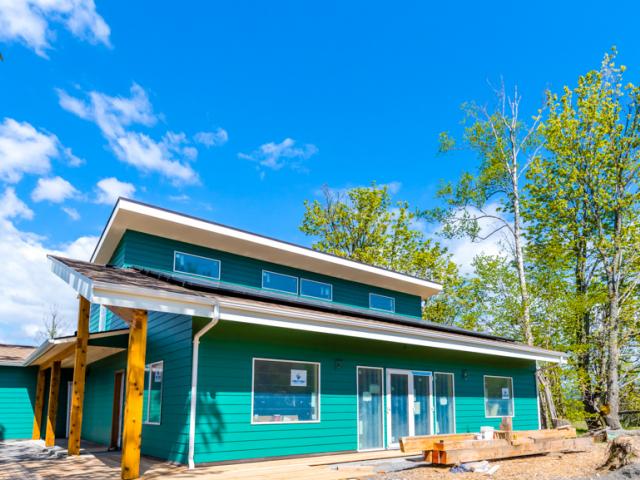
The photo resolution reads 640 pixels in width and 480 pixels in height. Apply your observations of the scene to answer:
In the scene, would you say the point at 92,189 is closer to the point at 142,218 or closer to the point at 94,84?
the point at 94,84

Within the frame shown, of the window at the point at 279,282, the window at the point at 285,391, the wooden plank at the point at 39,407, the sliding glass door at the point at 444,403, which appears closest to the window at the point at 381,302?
the window at the point at 279,282

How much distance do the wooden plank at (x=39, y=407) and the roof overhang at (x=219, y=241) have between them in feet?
13.4

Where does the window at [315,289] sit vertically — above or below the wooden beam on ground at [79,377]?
above

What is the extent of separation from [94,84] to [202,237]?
8369 mm

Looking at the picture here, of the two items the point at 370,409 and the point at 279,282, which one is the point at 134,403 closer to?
the point at 370,409

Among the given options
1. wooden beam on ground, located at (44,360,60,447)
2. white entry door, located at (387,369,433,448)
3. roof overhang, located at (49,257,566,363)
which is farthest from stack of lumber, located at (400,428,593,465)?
wooden beam on ground, located at (44,360,60,447)

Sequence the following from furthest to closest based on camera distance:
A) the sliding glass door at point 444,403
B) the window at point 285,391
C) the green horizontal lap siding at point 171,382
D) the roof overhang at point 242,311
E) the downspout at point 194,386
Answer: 1. the sliding glass door at point 444,403
2. the window at point 285,391
3. the green horizontal lap siding at point 171,382
4. the downspout at point 194,386
5. the roof overhang at point 242,311

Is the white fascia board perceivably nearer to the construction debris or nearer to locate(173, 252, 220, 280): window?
the construction debris

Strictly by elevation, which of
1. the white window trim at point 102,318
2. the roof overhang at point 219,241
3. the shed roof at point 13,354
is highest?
the roof overhang at point 219,241

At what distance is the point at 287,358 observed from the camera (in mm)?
9562

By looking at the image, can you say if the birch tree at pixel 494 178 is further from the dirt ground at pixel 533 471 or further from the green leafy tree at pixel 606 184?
the dirt ground at pixel 533 471

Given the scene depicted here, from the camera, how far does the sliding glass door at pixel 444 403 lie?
12164 millimetres

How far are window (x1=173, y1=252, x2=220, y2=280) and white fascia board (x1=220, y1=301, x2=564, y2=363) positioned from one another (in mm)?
4362

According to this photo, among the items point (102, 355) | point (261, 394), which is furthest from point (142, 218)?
point (261, 394)
